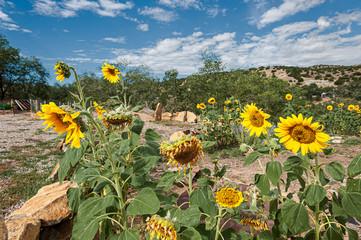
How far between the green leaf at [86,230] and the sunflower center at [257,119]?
1.19 m

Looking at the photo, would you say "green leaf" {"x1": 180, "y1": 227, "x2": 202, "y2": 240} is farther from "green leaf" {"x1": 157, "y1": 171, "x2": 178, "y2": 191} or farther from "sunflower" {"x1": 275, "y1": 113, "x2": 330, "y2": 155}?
"sunflower" {"x1": 275, "y1": 113, "x2": 330, "y2": 155}

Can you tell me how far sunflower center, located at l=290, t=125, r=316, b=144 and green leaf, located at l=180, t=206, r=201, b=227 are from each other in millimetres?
692

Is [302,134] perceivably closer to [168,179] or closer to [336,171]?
[336,171]

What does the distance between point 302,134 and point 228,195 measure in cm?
54

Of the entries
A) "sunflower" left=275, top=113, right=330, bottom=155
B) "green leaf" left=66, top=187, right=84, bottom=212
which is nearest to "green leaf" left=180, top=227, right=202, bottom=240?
"sunflower" left=275, top=113, right=330, bottom=155

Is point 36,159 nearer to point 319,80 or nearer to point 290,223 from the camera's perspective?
point 290,223

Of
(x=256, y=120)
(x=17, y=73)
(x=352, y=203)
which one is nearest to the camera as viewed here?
(x=352, y=203)

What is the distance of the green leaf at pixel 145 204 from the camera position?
1052 mm

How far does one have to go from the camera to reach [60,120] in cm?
111

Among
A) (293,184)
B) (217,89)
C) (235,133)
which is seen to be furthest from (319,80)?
(293,184)

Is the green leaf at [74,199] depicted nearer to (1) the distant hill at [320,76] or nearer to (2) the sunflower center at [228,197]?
(2) the sunflower center at [228,197]

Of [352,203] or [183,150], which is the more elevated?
[183,150]

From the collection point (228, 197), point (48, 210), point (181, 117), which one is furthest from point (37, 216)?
point (181, 117)

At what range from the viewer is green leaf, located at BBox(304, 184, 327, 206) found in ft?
3.25
